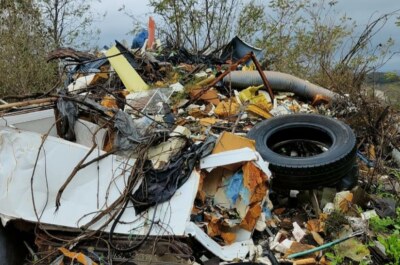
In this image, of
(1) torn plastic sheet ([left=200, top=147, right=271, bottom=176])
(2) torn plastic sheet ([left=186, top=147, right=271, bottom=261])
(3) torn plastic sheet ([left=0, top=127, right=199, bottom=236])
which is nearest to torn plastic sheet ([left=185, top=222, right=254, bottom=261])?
(2) torn plastic sheet ([left=186, top=147, right=271, bottom=261])

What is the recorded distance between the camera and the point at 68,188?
4176 mm

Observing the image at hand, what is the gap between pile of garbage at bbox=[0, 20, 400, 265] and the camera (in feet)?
12.9

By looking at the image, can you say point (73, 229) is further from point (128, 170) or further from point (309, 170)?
point (309, 170)

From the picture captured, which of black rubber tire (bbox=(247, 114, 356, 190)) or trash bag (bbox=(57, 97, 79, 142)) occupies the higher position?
trash bag (bbox=(57, 97, 79, 142))

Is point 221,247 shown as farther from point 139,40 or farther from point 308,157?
point 139,40

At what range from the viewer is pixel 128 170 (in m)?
4.26

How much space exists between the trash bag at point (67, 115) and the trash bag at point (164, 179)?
0.89m

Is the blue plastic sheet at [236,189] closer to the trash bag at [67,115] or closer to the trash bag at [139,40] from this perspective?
the trash bag at [67,115]

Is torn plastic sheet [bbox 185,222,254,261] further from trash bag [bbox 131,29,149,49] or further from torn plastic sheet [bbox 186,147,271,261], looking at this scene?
trash bag [bbox 131,29,149,49]

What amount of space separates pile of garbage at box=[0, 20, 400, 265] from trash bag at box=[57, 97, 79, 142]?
1cm

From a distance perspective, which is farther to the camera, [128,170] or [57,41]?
[57,41]

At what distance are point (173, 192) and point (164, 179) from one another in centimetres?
15

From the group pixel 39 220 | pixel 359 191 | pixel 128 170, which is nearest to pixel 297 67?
pixel 359 191

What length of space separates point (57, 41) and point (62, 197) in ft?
32.1
